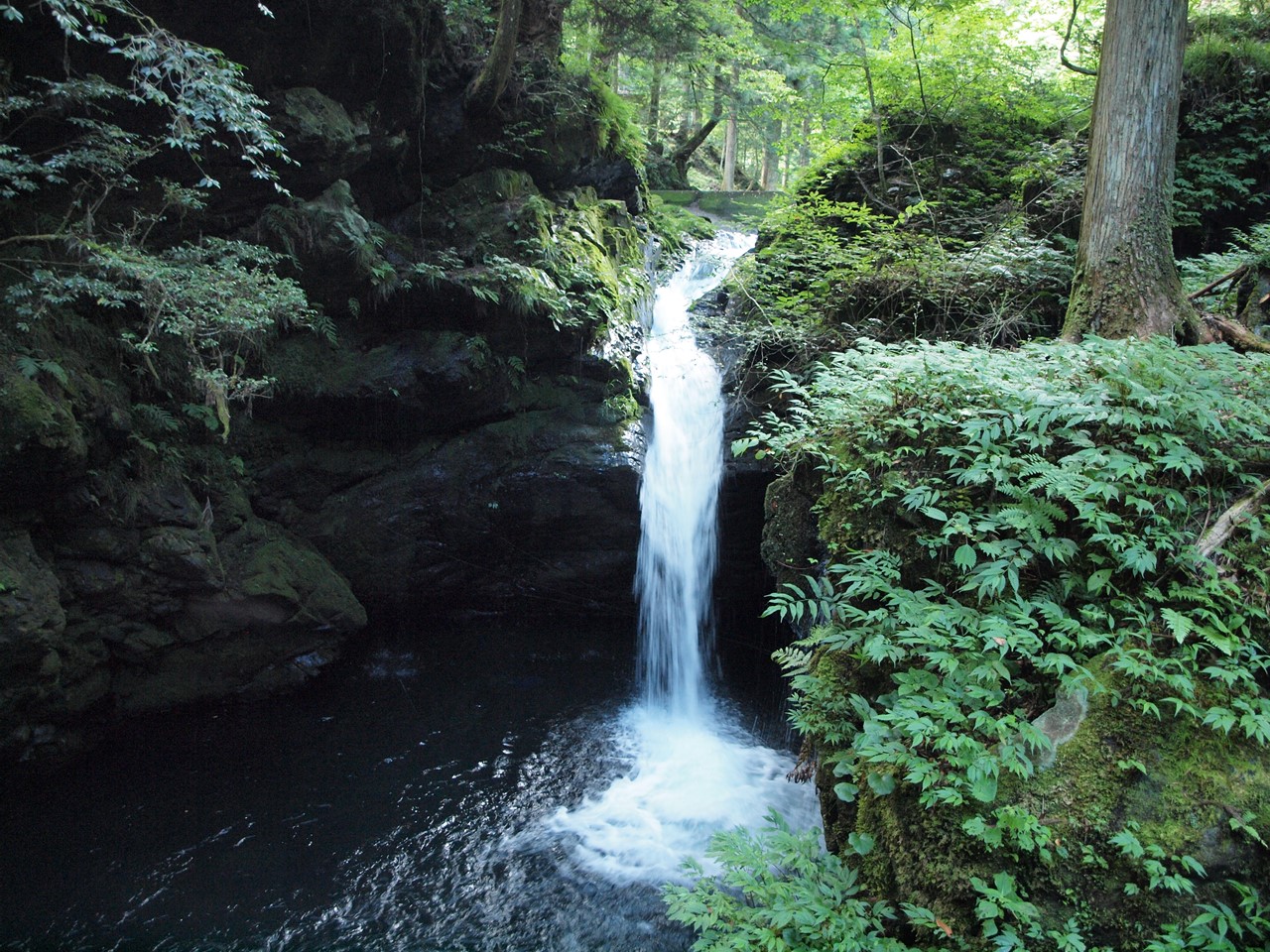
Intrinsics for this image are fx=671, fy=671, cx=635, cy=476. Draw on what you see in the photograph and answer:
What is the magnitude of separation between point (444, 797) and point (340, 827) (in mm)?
894

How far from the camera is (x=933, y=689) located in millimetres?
2941

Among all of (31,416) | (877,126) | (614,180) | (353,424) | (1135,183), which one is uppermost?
(614,180)

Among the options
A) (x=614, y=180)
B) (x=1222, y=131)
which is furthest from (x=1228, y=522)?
(x=614, y=180)

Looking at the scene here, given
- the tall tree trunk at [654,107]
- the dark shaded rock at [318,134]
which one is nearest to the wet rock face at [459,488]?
the dark shaded rock at [318,134]

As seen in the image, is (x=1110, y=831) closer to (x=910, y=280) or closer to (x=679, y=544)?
(x=910, y=280)

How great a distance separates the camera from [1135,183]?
5398 mm

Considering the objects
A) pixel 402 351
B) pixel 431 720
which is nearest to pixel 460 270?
pixel 402 351

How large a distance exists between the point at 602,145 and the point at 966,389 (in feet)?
30.4

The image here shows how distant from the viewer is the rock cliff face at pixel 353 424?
6.48 meters

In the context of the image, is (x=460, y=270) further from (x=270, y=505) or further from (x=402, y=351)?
(x=270, y=505)

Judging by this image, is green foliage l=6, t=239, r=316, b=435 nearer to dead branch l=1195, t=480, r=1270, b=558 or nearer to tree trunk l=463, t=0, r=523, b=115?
tree trunk l=463, t=0, r=523, b=115

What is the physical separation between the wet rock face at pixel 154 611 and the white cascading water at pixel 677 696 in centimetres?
396

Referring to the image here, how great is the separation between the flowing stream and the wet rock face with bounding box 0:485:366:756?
0.41 metres

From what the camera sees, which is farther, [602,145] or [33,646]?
[602,145]
